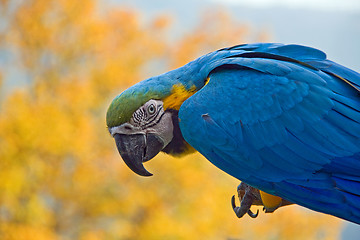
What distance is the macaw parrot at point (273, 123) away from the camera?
47.0 inches

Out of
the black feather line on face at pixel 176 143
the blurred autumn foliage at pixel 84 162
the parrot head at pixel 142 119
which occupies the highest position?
the parrot head at pixel 142 119

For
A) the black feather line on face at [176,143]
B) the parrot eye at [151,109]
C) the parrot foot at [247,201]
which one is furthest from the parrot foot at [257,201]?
the parrot eye at [151,109]

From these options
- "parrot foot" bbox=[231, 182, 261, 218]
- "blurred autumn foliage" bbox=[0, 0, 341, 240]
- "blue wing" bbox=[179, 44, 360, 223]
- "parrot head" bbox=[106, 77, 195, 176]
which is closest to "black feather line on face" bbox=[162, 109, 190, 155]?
"parrot head" bbox=[106, 77, 195, 176]

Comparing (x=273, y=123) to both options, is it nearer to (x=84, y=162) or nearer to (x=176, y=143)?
(x=176, y=143)

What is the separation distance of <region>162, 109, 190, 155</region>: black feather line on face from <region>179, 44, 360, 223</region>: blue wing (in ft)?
0.44

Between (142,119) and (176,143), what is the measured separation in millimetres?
200

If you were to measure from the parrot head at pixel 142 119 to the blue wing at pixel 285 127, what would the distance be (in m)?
0.12

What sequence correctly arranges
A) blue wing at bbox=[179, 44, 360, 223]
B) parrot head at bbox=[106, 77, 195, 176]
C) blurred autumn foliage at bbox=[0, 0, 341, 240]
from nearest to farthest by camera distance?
blue wing at bbox=[179, 44, 360, 223], parrot head at bbox=[106, 77, 195, 176], blurred autumn foliage at bbox=[0, 0, 341, 240]

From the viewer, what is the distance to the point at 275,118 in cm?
123

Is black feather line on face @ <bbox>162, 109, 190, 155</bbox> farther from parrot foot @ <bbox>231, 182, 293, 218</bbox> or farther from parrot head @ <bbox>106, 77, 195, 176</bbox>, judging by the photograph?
parrot foot @ <bbox>231, 182, 293, 218</bbox>

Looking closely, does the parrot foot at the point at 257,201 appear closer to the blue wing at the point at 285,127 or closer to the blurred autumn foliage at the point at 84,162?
the blue wing at the point at 285,127

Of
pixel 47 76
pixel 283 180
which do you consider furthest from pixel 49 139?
pixel 283 180

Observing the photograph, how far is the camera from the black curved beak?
1342 mm

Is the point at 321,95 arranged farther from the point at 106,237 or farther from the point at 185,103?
the point at 106,237
